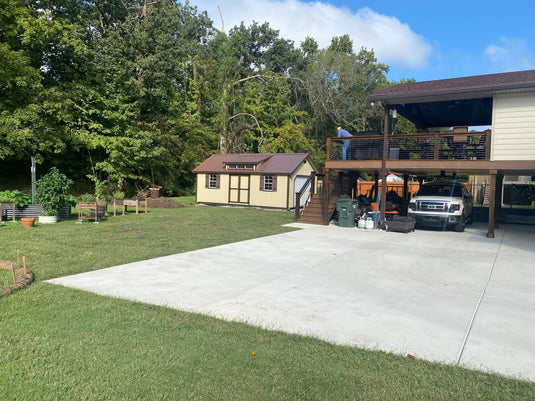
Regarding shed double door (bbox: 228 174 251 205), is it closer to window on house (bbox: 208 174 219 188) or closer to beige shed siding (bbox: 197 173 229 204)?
beige shed siding (bbox: 197 173 229 204)

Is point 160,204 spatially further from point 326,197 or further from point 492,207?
point 492,207

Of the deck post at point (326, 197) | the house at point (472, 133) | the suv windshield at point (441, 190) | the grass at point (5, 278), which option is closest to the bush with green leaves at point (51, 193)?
the grass at point (5, 278)

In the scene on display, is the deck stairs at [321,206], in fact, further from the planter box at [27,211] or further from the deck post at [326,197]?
the planter box at [27,211]

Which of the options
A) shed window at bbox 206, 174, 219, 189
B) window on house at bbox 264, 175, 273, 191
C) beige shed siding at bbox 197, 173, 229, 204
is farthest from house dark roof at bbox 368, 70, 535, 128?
shed window at bbox 206, 174, 219, 189

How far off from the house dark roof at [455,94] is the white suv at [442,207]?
3270 millimetres

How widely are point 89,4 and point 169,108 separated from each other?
8.85m

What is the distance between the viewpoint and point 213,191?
82.2 ft

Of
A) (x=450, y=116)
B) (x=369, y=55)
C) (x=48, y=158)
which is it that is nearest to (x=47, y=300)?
(x=450, y=116)

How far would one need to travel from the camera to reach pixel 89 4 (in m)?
26.6

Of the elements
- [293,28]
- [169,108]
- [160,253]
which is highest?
[293,28]

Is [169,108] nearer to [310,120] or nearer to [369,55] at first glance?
[310,120]

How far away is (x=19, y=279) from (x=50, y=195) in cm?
811

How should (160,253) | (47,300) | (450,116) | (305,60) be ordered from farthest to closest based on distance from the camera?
(305,60)
(450,116)
(160,253)
(47,300)

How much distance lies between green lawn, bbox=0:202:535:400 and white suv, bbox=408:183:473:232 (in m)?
11.1
